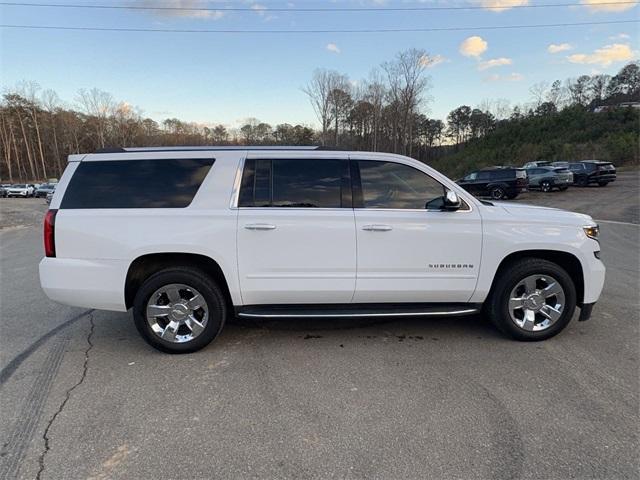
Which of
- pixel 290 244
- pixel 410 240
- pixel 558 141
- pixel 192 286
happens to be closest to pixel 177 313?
pixel 192 286

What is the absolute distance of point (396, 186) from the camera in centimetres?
398

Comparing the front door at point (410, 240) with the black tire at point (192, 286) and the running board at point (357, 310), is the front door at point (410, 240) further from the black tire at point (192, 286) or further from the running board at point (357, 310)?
the black tire at point (192, 286)

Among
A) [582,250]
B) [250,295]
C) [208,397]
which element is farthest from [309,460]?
[582,250]

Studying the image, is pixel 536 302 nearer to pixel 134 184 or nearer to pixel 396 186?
pixel 396 186

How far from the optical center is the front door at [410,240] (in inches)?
152

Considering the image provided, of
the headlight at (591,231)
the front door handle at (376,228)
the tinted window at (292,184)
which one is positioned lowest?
the headlight at (591,231)

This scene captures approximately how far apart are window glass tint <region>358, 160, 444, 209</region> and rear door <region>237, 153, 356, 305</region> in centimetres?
20

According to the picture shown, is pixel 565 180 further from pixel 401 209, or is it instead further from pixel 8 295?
pixel 8 295

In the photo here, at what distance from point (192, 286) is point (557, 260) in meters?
3.70

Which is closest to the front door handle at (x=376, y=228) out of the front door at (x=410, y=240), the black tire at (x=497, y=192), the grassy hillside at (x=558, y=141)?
the front door at (x=410, y=240)

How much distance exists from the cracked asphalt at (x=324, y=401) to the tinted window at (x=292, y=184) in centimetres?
145

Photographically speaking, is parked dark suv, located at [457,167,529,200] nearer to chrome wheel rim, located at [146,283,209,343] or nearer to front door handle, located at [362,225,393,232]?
front door handle, located at [362,225,393,232]

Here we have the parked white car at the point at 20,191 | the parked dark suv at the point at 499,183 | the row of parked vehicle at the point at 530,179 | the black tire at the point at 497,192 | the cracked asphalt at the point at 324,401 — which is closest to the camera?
the cracked asphalt at the point at 324,401

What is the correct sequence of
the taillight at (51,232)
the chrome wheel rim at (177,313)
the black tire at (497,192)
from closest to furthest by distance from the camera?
the taillight at (51,232) < the chrome wheel rim at (177,313) < the black tire at (497,192)
